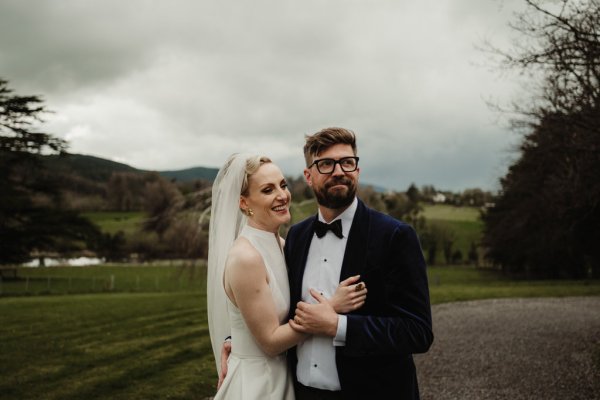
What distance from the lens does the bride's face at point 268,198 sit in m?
2.85

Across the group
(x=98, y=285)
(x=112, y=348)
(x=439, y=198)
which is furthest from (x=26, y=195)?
(x=439, y=198)

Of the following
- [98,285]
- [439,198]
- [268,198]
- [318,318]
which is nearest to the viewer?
[318,318]

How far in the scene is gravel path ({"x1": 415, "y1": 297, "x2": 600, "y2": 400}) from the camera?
305 inches

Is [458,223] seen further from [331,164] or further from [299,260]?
[331,164]

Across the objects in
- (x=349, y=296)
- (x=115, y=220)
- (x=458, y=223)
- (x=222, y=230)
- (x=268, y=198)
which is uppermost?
(x=458, y=223)

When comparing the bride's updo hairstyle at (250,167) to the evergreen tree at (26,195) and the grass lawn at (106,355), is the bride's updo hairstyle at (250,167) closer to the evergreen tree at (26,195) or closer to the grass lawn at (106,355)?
the grass lawn at (106,355)

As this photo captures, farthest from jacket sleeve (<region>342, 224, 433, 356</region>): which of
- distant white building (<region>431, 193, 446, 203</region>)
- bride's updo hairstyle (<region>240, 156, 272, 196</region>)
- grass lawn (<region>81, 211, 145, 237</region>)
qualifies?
distant white building (<region>431, 193, 446, 203</region>)

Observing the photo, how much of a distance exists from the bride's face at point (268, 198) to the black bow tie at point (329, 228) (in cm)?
21

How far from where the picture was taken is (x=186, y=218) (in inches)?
725

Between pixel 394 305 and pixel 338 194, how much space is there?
67 centimetres

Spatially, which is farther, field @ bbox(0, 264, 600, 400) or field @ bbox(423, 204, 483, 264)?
field @ bbox(423, 204, 483, 264)

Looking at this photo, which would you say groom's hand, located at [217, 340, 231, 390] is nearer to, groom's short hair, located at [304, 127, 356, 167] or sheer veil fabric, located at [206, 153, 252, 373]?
sheer veil fabric, located at [206, 153, 252, 373]

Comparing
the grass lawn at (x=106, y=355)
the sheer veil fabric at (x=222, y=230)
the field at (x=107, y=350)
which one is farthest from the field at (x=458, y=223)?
the sheer veil fabric at (x=222, y=230)

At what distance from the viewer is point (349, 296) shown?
2420 millimetres
